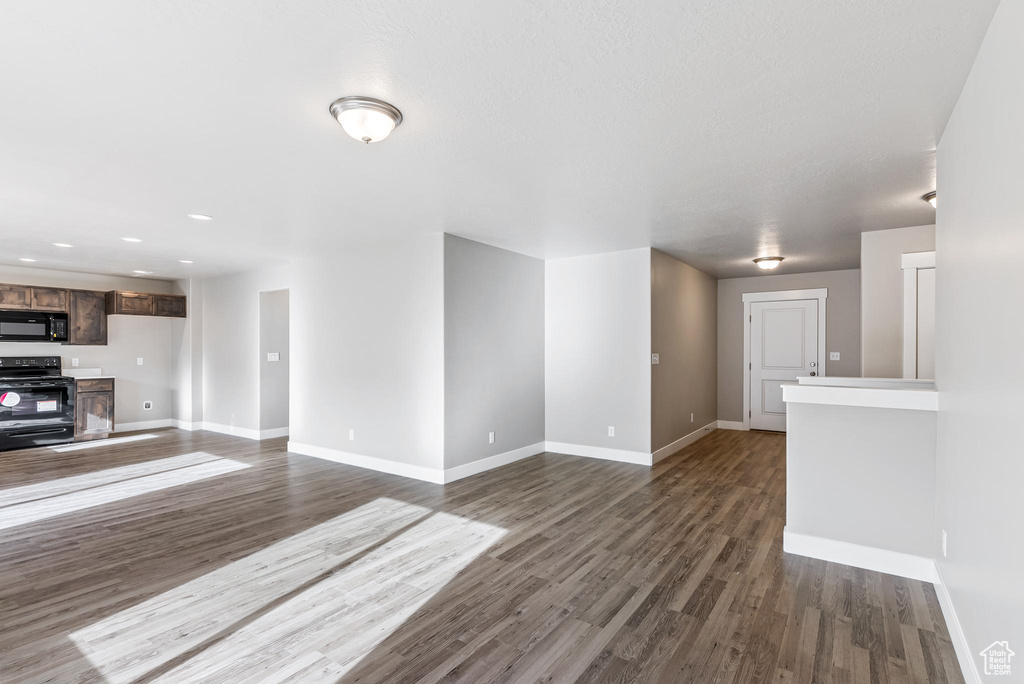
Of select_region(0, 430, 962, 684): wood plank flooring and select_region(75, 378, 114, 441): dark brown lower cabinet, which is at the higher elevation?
select_region(75, 378, 114, 441): dark brown lower cabinet

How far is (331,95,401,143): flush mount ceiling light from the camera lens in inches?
93.0

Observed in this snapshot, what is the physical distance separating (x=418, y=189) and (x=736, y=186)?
231cm

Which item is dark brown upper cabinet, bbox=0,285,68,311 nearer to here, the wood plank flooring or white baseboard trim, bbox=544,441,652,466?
the wood plank flooring

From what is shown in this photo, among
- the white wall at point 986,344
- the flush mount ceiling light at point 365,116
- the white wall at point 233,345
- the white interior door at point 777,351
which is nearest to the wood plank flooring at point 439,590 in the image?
the white wall at point 986,344

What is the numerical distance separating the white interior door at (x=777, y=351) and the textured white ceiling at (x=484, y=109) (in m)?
3.45

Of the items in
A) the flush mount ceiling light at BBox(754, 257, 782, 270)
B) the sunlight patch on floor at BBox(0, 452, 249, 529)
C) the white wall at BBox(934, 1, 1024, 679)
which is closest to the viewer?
the white wall at BBox(934, 1, 1024, 679)

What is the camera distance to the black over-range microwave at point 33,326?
283 inches

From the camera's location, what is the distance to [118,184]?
3541mm

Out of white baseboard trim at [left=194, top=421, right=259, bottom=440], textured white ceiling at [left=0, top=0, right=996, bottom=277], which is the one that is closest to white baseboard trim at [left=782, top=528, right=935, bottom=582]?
textured white ceiling at [left=0, top=0, right=996, bottom=277]

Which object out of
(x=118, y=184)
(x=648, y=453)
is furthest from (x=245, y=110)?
(x=648, y=453)

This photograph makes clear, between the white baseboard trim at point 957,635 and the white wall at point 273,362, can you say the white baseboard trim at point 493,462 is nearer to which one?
the white baseboard trim at point 957,635

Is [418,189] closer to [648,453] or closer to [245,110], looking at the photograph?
[245,110]

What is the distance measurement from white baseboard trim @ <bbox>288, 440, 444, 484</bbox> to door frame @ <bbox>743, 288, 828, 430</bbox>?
219 inches

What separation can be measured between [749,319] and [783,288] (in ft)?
2.26
